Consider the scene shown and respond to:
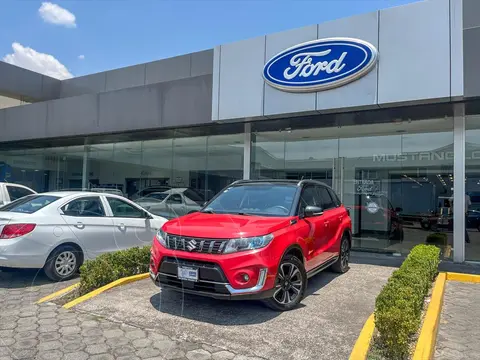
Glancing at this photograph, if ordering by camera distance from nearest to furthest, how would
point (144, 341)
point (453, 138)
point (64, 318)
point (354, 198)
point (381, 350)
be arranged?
point (381, 350) < point (144, 341) < point (64, 318) < point (453, 138) < point (354, 198)

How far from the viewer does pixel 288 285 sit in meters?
5.19

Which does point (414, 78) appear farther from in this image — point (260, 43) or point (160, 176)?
point (160, 176)

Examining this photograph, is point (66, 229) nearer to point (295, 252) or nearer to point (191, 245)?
point (191, 245)

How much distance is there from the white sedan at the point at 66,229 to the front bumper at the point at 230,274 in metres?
2.95

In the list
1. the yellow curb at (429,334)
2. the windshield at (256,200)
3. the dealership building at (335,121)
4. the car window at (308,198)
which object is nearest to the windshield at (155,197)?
the dealership building at (335,121)

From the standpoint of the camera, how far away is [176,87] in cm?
1163

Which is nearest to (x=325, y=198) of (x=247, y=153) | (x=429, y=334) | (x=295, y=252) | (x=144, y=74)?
(x=295, y=252)

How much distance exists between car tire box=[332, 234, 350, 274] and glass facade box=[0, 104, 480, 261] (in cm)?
341

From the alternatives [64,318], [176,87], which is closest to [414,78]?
[176,87]

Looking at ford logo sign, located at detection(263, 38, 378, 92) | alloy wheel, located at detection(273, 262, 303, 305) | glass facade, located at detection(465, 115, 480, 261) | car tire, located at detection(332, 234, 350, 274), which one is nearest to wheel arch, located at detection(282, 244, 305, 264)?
alloy wheel, located at detection(273, 262, 303, 305)

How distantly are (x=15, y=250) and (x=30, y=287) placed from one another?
68 centimetres

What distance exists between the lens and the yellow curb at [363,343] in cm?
377

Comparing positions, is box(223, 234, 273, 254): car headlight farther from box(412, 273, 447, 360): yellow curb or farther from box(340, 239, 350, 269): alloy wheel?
box(340, 239, 350, 269): alloy wheel

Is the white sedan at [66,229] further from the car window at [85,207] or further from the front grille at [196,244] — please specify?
the front grille at [196,244]
